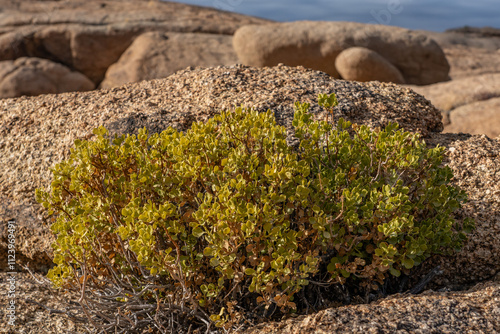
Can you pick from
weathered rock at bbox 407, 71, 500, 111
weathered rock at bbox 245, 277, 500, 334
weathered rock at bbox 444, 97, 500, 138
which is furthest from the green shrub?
weathered rock at bbox 407, 71, 500, 111

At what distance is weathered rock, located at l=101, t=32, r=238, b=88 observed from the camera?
15.8 meters

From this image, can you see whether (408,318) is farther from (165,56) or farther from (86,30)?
(86,30)

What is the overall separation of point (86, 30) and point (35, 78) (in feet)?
11.3

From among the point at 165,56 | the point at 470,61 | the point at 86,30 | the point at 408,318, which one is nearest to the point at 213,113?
the point at 408,318

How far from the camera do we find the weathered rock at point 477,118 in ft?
30.4

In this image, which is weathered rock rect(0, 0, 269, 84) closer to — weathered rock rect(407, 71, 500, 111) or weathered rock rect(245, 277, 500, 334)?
weathered rock rect(407, 71, 500, 111)

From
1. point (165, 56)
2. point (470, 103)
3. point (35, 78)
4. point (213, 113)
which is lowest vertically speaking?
point (35, 78)

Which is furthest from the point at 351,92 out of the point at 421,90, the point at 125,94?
the point at 421,90

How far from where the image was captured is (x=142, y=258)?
2.50 meters

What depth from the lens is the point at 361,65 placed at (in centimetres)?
1504

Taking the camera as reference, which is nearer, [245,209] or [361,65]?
[245,209]

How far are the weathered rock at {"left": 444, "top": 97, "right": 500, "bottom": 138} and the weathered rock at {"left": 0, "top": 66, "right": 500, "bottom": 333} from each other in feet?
17.3

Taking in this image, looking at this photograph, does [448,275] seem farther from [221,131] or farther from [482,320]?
[221,131]

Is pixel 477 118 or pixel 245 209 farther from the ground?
pixel 245 209
